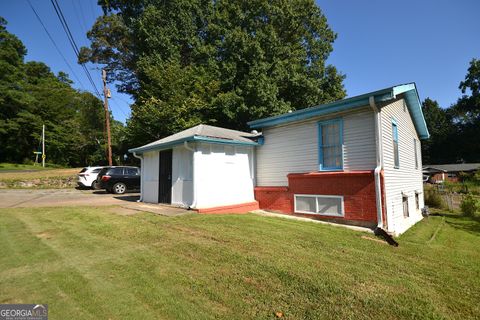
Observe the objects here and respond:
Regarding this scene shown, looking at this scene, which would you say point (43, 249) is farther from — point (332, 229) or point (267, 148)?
point (267, 148)

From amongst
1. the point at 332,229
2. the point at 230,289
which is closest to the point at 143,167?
the point at 332,229

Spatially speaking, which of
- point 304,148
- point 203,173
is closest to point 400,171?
point 304,148

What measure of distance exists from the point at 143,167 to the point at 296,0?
19.7m

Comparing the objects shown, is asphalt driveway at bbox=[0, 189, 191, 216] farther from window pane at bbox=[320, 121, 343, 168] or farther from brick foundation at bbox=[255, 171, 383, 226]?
window pane at bbox=[320, 121, 343, 168]

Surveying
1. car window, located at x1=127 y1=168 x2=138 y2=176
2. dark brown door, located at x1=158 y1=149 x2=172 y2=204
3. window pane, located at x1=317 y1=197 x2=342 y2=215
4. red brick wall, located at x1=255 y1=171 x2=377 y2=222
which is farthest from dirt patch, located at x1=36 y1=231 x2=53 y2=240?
car window, located at x1=127 y1=168 x2=138 y2=176

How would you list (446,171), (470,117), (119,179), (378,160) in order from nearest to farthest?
(378,160), (119,179), (446,171), (470,117)

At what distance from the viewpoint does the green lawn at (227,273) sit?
3.00m

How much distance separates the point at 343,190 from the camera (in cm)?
803

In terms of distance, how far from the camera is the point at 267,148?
10.8 m

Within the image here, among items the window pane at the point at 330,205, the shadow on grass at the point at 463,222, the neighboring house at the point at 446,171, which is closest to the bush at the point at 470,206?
the shadow on grass at the point at 463,222

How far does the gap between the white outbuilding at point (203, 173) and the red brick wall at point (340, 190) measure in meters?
1.40

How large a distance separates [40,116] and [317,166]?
139ft

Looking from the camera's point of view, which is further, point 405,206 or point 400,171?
point 405,206

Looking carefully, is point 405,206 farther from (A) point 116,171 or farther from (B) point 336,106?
(A) point 116,171
